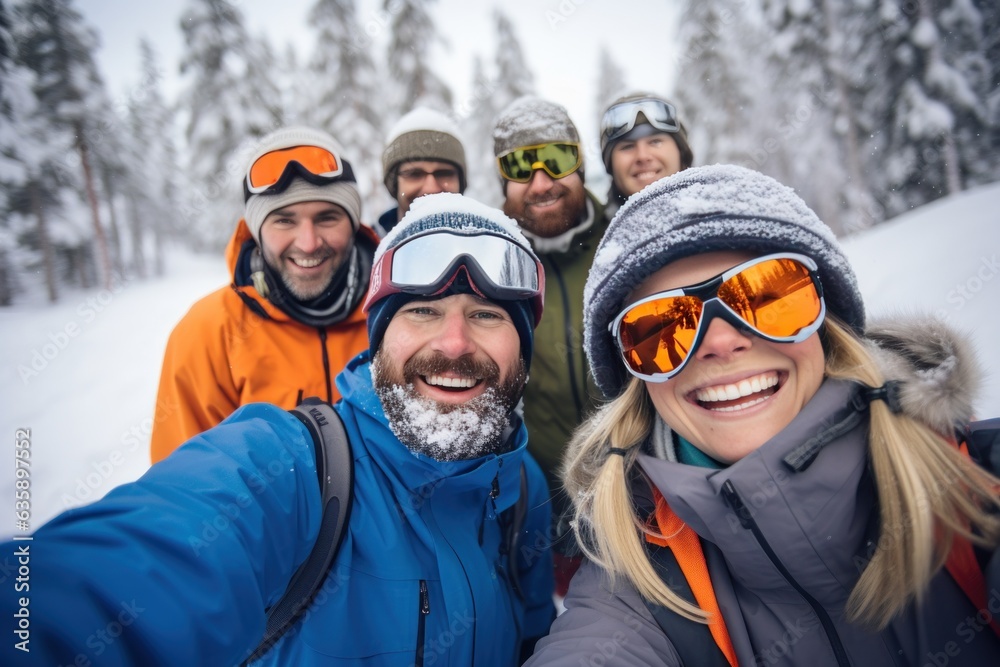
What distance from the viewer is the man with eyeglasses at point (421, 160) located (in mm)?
4785

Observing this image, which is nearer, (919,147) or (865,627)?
(865,627)

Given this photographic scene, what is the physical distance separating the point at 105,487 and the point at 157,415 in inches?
209

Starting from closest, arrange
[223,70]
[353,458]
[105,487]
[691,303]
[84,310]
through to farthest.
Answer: [691,303], [353,458], [105,487], [223,70], [84,310]

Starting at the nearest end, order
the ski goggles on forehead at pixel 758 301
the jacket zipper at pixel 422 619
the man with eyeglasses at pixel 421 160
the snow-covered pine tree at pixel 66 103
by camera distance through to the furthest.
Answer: the ski goggles on forehead at pixel 758 301
the jacket zipper at pixel 422 619
the man with eyeglasses at pixel 421 160
the snow-covered pine tree at pixel 66 103

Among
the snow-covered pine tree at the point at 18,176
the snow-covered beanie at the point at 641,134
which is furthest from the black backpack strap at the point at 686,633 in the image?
the snow-covered pine tree at the point at 18,176

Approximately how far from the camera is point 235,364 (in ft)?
10.8

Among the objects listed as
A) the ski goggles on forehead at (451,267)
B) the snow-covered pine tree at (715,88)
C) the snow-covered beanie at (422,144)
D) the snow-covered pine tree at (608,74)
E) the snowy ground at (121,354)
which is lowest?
the snowy ground at (121,354)

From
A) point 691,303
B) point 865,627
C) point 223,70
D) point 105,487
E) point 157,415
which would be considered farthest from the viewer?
point 223,70

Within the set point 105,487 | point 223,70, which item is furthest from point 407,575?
point 223,70

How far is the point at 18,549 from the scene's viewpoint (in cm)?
109

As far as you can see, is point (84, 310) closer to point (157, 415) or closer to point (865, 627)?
point (157, 415)

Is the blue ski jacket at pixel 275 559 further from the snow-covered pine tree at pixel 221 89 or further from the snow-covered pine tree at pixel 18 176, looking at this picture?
the snow-covered pine tree at pixel 221 89

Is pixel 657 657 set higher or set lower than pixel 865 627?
lower

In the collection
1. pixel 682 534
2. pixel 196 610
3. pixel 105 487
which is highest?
pixel 196 610
